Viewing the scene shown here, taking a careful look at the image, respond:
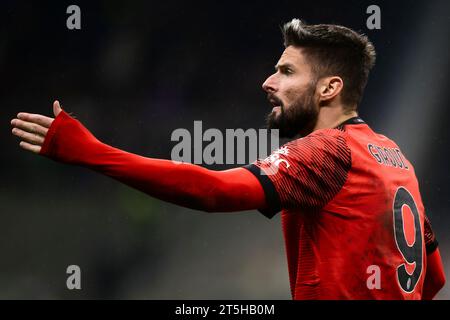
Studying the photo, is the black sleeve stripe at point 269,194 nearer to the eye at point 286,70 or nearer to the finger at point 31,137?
the finger at point 31,137

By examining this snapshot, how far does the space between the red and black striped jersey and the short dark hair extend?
352 mm

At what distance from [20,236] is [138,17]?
7.49 feet

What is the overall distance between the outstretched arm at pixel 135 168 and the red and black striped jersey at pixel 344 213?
136 mm

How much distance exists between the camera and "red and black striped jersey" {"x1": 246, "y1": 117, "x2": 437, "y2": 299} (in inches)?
80.6

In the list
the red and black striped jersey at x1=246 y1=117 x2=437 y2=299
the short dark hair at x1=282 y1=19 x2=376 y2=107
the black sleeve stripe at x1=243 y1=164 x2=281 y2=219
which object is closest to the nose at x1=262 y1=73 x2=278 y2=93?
the short dark hair at x1=282 y1=19 x2=376 y2=107

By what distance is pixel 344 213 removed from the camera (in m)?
2.15

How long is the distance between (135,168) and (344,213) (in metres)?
0.72

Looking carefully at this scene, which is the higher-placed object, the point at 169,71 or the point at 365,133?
the point at 169,71

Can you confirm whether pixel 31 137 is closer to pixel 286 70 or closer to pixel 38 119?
pixel 38 119

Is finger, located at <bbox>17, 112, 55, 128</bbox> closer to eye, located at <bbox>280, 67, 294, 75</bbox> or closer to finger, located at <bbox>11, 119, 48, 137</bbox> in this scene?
finger, located at <bbox>11, 119, 48, 137</bbox>

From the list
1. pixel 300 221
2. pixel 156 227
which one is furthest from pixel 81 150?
pixel 156 227

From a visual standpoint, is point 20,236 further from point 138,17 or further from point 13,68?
point 138,17

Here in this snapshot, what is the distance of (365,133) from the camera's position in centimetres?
242

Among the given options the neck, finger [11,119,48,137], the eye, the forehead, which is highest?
the forehead
